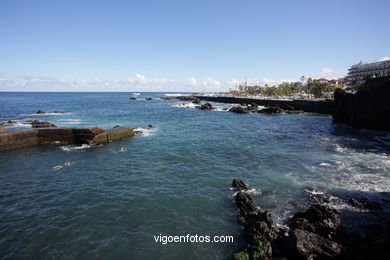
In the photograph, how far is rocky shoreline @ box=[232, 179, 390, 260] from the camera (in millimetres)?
7566

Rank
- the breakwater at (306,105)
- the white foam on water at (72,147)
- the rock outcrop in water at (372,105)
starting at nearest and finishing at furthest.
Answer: the white foam on water at (72,147), the rock outcrop in water at (372,105), the breakwater at (306,105)

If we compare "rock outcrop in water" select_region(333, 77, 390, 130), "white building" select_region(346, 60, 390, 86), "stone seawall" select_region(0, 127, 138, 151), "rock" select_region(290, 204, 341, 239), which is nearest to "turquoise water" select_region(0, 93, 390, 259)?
"rock" select_region(290, 204, 341, 239)

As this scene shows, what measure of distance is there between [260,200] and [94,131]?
2219 centimetres

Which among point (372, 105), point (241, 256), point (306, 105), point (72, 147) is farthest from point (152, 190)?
point (306, 105)

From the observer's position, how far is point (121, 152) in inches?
870

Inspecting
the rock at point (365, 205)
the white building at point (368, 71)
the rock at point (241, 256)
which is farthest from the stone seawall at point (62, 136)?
the white building at point (368, 71)

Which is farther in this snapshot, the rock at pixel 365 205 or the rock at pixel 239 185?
the rock at pixel 239 185

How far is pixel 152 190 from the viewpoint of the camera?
13.5 meters

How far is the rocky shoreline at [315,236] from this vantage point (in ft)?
24.8

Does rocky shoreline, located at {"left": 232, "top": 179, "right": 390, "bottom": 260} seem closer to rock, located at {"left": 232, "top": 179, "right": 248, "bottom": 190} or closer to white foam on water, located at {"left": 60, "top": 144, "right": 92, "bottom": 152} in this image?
rock, located at {"left": 232, "top": 179, "right": 248, "bottom": 190}

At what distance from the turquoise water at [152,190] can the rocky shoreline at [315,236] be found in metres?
0.89

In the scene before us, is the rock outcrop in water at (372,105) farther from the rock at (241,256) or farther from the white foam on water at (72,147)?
the white foam on water at (72,147)

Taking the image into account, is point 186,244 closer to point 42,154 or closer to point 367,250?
point 367,250

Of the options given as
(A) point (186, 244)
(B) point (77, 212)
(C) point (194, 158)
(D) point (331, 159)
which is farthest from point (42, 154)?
(D) point (331, 159)
